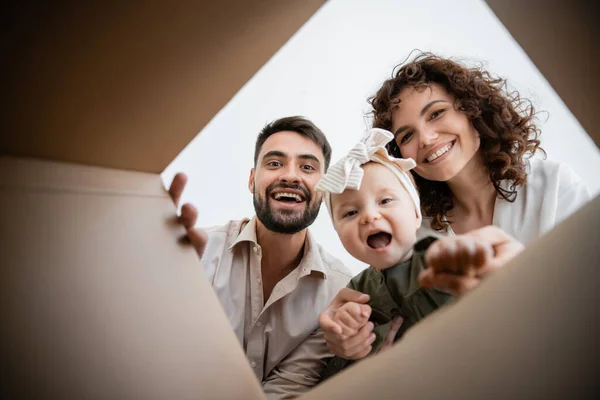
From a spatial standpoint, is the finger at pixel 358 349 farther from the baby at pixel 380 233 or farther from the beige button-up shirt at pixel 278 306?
the beige button-up shirt at pixel 278 306

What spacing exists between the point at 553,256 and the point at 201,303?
1.08 feet

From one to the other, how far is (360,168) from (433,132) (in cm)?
29

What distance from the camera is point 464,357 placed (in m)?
0.31

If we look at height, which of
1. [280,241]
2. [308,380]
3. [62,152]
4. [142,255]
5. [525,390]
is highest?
[280,241]

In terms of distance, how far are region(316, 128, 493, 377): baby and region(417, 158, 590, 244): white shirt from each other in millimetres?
241

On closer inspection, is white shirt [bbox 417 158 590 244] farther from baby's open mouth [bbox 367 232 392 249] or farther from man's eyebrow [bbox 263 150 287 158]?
man's eyebrow [bbox 263 150 287 158]

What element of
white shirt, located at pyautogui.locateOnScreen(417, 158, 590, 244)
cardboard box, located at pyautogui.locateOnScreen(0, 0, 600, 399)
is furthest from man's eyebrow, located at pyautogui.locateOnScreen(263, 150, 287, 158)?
cardboard box, located at pyautogui.locateOnScreen(0, 0, 600, 399)

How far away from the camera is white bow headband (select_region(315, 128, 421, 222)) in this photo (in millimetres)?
780

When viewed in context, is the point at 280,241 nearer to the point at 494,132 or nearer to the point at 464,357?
the point at 494,132

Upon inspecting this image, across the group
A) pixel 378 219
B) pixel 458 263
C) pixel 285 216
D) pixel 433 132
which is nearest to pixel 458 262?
pixel 458 263

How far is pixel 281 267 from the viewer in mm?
1289

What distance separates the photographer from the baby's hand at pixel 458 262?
0.49m

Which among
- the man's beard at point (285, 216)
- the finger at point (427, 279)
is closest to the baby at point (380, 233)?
the finger at point (427, 279)

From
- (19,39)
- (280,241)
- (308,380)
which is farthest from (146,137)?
(280,241)
